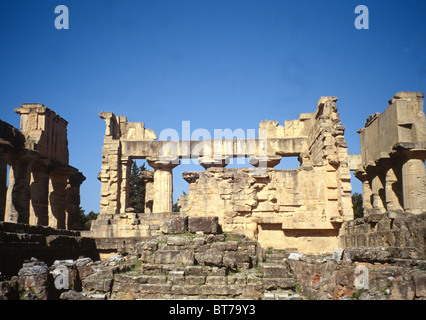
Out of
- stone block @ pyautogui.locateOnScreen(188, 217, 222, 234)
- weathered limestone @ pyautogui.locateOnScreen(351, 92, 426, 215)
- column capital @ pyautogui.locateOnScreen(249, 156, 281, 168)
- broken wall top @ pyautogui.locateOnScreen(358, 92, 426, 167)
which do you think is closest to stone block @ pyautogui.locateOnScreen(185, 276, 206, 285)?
stone block @ pyautogui.locateOnScreen(188, 217, 222, 234)

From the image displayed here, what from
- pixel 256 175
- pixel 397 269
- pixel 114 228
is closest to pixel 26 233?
pixel 114 228

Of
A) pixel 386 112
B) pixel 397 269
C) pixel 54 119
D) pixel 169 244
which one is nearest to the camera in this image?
pixel 397 269

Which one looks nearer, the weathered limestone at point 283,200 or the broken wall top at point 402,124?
the weathered limestone at point 283,200

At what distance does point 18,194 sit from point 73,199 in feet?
16.3

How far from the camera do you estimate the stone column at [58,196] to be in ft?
71.9

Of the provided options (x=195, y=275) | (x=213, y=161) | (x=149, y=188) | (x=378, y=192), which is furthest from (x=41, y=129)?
(x=378, y=192)

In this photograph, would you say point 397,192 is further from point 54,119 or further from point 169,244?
point 54,119

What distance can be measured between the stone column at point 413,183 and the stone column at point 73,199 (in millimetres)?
16675

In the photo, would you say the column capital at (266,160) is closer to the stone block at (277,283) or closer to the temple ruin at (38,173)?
the temple ruin at (38,173)

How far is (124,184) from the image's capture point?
2331 cm

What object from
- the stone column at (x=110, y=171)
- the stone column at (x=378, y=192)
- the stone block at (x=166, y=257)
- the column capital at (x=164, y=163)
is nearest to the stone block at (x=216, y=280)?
the stone block at (x=166, y=257)

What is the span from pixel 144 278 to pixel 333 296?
4.58 m

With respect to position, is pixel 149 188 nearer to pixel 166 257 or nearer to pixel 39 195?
pixel 39 195

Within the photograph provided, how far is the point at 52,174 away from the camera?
2234cm
